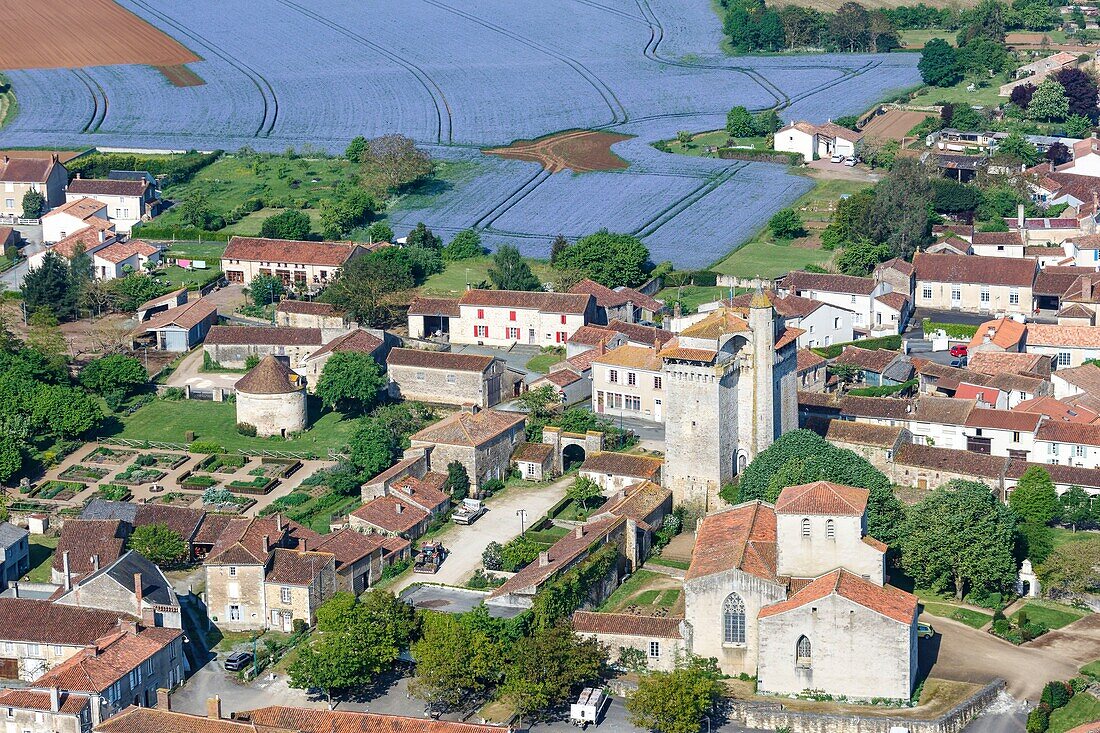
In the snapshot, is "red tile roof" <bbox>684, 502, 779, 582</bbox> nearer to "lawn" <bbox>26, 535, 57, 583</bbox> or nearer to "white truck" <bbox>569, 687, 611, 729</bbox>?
"white truck" <bbox>569, 687, 611, 729</bbox>

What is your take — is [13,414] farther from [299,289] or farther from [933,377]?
[933,377]

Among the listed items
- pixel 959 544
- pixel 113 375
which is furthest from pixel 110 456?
pixel 959 544

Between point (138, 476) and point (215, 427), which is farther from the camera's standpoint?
point (215, 427)

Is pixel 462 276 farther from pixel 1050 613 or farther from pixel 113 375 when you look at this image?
pixel 1050 613

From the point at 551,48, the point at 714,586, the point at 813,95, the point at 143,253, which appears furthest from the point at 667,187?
the point at 714,586

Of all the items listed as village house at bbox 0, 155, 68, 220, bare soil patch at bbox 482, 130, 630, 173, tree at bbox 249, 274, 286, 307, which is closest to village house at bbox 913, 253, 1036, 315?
bare soil patch at bbox 482, 130, 630, 173

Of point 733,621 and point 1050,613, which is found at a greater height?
point 733,621

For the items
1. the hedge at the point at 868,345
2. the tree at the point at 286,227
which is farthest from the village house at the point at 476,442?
the tree at the point at 286,227
